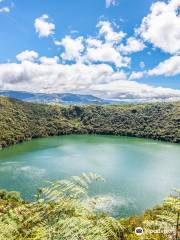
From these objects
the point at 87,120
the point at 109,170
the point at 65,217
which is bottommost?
the point at 109,170

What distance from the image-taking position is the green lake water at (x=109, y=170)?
172ft

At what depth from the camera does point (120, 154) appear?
97438 millimetres

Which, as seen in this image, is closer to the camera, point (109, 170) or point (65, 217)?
point (65, 217)

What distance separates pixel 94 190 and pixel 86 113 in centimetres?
13089

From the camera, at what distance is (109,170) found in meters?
72.9

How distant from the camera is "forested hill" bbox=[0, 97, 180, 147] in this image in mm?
135250

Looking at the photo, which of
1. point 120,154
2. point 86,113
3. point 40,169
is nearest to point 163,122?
point 86,113

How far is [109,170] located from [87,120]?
344ft

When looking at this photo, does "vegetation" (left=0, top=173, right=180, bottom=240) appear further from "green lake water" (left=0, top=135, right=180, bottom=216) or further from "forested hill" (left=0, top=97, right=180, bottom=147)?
"forested hill" (left=0, top=97, right=180, bottom=147)

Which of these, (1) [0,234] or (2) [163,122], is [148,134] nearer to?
(2) [163,122]

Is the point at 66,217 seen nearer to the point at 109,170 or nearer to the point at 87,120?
the point at 109,170

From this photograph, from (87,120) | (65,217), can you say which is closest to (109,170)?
(65,217)

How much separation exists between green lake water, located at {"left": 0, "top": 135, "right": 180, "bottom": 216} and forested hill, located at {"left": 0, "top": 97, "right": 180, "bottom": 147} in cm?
2308

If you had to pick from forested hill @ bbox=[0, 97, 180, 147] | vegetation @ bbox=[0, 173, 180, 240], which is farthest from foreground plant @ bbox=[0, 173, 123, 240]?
forested hill @ bbox=[0, 97, 180, 147]
